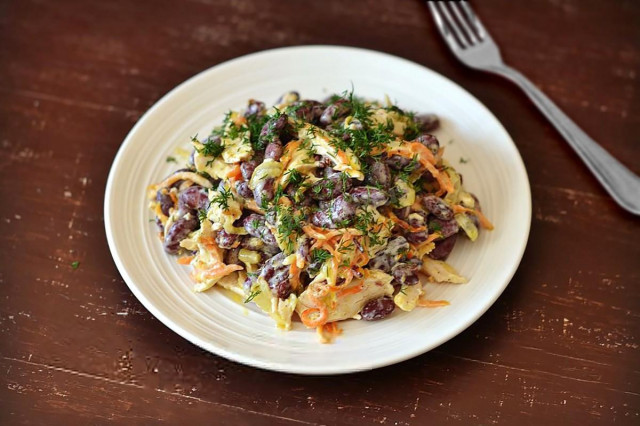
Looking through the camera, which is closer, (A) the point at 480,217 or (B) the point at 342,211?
(B) the point at 342,211

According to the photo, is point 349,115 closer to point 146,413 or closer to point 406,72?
point 406,72

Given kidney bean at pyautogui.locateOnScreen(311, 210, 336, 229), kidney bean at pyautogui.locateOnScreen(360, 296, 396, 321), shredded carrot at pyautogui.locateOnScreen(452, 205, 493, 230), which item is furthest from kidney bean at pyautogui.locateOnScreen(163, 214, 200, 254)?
shredded carrot at pyautogui.locateOnScreen(452, 205, 493, 230)

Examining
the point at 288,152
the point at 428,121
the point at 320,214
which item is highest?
the point at 288,152

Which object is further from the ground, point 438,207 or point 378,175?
point 378,175

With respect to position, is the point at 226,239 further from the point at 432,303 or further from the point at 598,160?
the point at 598,160

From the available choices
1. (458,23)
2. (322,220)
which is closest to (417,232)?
(322,220)

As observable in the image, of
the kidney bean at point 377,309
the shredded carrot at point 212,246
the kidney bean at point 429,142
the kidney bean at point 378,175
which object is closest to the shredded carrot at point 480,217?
the kidney bean at point 429,142
